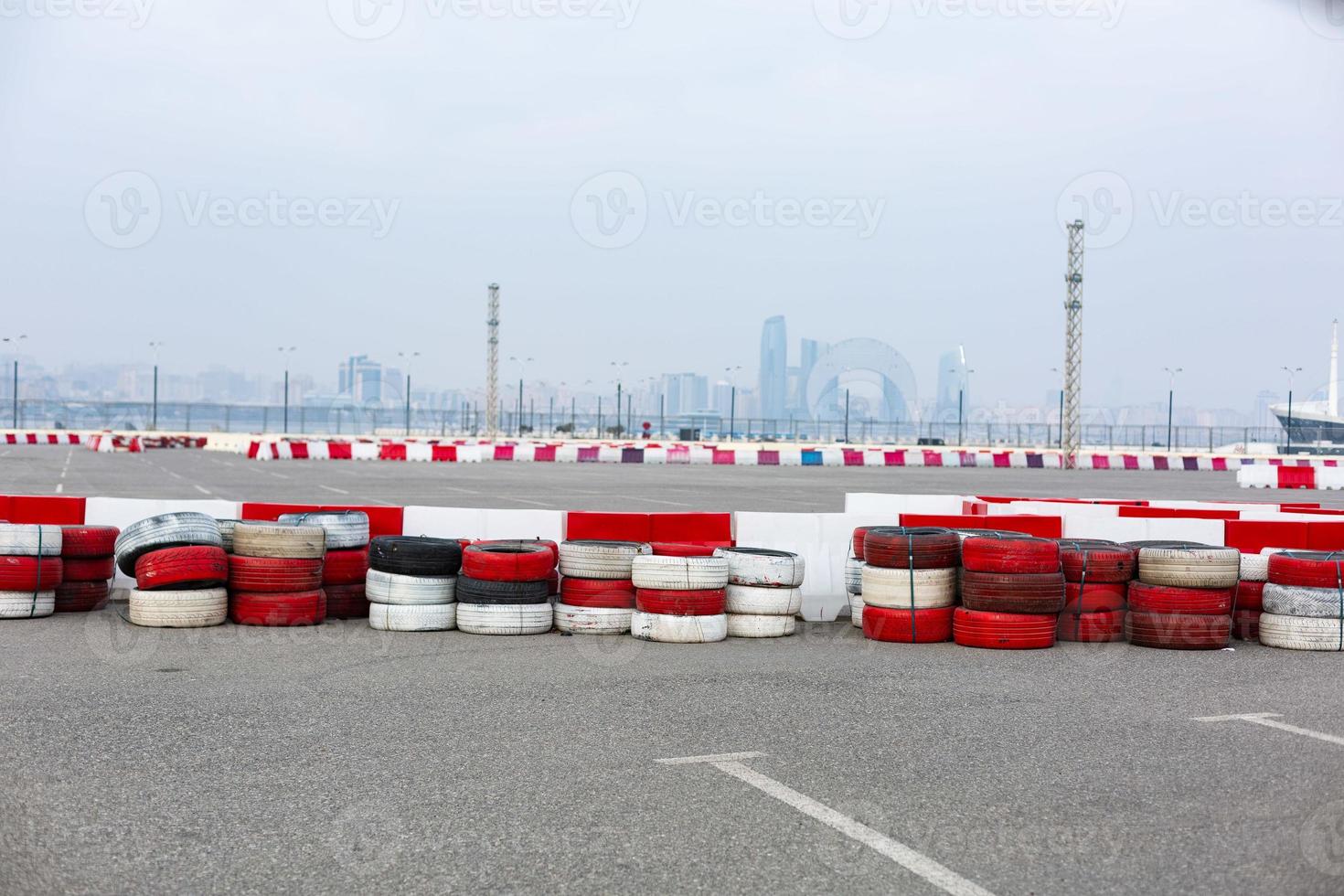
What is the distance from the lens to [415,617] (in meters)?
9.32

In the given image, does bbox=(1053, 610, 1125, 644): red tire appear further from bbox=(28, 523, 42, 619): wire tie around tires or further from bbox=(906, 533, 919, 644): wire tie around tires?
bbox=(28, 523, 42, 619): wire tie around tires

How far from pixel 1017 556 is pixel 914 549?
0.74 m

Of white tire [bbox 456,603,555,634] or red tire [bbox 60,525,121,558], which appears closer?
white tire [bbox 456,603,555,634]

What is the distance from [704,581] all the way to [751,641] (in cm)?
58

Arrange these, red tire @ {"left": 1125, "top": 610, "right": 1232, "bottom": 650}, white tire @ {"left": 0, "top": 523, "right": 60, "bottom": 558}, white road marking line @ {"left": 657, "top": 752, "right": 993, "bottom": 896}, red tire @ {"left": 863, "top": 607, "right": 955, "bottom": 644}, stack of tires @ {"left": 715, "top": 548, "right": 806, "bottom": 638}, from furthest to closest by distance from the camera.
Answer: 1. white tire @ {"left": 0, "top": 523, "right": 60, "bottom": 558}
2. stack of tires @ {"left": 715, "top": 548, "right": 806, "bottom": 638}
3. red tire @ {"left": 863, "top": 607, "right": 955, "bottom": 644}
4. red tire @ {"left": 1125, "top": 610, "right": 1232, "bottom": 650}
5. white road marking line @ {"left": 657, "top": 752, "right": 993, "bottom": 896}

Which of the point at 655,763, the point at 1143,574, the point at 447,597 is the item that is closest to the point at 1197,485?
the point at 1143,574

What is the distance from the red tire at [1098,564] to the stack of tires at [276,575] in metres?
5.63

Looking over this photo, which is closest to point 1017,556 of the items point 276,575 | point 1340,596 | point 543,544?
point 1340,596

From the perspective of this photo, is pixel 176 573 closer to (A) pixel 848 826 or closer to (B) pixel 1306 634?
(A) pixel 848 826

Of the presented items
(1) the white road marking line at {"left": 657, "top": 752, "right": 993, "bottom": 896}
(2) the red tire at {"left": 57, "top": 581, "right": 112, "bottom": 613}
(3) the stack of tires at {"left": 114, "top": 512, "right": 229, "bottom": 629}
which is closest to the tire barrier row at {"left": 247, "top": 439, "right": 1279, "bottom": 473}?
(2) the red tire at {"left": 57, "top": 581, "right": 112, "bottom": 613}

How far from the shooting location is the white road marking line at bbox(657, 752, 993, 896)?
4.09 metres

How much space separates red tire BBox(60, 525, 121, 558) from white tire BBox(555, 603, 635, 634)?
365cm

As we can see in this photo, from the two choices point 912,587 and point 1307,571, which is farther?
point 1307,571

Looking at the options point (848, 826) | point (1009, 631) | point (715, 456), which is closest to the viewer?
point (848, 826)
